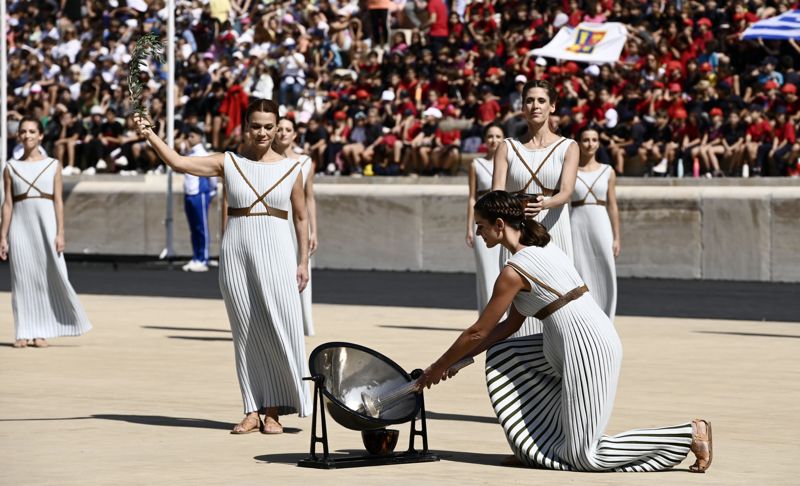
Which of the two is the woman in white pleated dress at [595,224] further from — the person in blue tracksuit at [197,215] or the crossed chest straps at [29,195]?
the person in blue tracksuit at [197,215]

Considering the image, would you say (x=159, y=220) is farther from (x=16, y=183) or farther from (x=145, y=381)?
(x=145, y=381)

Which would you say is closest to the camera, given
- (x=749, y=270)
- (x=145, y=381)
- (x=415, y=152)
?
(x=145, y=381)

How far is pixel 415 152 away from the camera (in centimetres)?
2786

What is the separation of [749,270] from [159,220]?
10.0 m

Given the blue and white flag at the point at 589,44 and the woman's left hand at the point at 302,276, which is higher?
the woman's left hand at the point at 302,276

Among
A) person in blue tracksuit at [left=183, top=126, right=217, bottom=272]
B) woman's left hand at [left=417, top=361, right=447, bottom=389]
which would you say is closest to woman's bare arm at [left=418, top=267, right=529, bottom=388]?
woman's left hand at [left=417, top=361, right=447, bottom=389]

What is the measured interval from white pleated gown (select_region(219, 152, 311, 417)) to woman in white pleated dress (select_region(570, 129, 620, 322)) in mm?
4205

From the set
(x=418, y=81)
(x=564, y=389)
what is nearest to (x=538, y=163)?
(x=564, y=389)

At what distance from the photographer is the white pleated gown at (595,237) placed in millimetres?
14297

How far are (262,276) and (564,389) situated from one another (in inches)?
92.2

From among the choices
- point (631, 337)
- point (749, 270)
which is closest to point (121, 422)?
point (631, 337)

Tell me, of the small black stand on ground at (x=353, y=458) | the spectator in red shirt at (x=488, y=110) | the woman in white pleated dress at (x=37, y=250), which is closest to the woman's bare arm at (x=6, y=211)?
the woman in white pleated dress at (x=37, y=250)

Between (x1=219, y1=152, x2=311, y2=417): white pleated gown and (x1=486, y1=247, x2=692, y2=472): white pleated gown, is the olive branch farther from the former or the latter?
(x1=486, y1=247, x2=692, y2=472): white pleated gown

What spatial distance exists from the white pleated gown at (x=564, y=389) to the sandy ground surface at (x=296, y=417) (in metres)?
0.11
